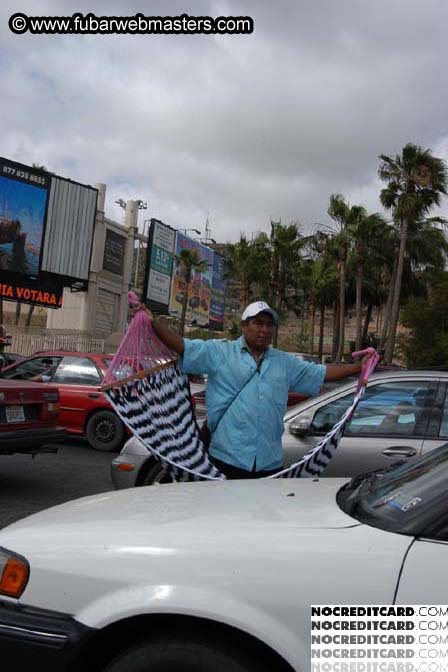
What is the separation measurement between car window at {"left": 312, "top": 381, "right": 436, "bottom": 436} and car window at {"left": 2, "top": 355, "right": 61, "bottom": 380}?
7.04m

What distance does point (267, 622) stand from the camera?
6.88 ft

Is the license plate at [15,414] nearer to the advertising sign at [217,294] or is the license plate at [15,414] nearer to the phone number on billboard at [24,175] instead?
the phone number on billboard at [24,175]

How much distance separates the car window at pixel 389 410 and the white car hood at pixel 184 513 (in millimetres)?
2402

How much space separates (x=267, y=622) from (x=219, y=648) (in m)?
0.18

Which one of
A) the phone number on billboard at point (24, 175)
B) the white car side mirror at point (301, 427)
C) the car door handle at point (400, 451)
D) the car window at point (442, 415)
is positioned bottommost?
the car door handle at point (400, 451)

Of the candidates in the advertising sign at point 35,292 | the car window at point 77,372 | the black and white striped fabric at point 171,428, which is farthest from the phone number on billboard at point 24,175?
the black and white striped fabric at point 171,428

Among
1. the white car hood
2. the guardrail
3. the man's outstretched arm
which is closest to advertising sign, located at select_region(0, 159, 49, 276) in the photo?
the guardrail

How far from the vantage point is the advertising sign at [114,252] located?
138 ft

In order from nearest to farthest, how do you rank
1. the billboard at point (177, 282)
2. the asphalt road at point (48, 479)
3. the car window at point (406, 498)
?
the car window at point (406, 498)
the asphalt road at point (48, 479)
the billboard at point (177, 282)

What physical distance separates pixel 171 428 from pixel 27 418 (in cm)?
382

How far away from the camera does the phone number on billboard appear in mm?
34688

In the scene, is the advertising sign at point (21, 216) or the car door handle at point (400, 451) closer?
the car door handle at point (400, 451)

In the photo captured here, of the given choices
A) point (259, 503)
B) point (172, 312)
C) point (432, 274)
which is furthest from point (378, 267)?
point (259, 503)

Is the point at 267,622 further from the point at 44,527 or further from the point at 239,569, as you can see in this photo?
the point at 44,527
